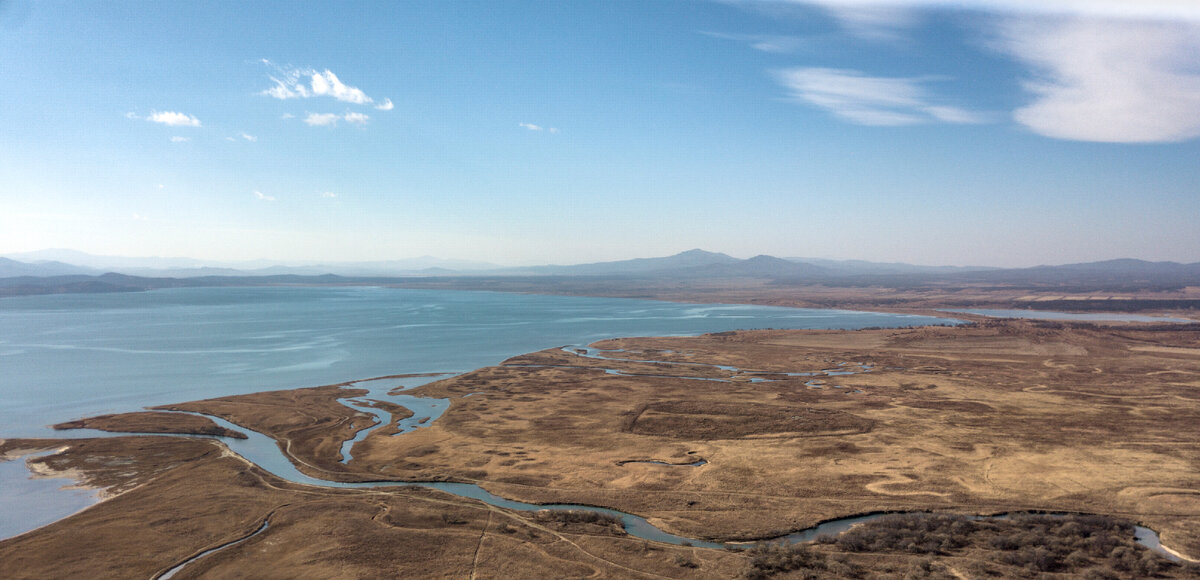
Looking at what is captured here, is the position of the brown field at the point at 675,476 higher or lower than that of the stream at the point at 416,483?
higher

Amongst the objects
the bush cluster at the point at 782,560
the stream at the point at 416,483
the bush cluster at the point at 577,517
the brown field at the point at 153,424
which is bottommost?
the stream at the point at 416,483

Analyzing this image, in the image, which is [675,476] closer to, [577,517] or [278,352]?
[577,517]

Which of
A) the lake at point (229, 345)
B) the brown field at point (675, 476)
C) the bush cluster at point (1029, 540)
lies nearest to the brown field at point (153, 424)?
the lake at point (229, 345)

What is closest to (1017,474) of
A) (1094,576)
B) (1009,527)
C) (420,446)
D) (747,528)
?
(1009,527)

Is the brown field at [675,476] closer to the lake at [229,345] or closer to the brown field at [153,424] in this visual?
the brown field at [153,424]

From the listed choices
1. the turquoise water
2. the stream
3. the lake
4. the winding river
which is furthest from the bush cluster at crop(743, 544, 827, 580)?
the turquoise water

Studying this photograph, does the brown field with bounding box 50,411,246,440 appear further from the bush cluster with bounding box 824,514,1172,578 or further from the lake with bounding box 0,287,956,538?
the bush cluster with bounding box 824,514,1172,578

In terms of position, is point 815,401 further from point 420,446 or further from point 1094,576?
point 420,446

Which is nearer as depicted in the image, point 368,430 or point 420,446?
point 420,446
